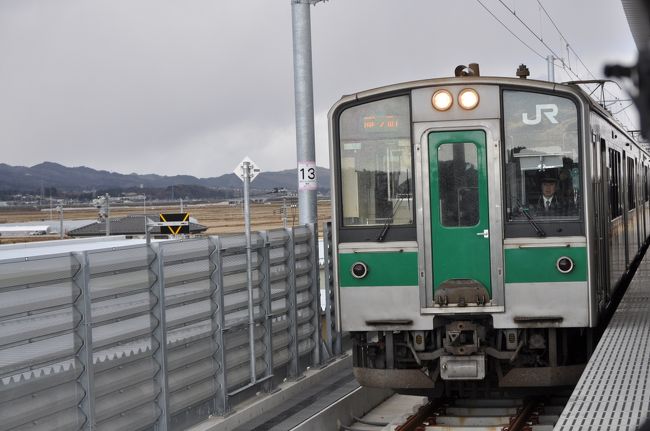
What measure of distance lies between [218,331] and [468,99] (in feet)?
10.7

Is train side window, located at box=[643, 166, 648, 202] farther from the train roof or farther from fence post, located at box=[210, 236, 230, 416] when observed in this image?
fence post, located at box=[210, 236, 230, 416]

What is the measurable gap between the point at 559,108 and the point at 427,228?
169 centimetres

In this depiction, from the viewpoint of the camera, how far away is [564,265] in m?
8.94

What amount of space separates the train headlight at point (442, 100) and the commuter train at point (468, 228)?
0.04 ft

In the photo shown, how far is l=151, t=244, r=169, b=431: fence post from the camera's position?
7.79m

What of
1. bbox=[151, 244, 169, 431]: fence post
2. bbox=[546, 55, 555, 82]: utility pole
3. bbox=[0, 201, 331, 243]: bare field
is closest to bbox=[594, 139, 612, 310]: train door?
bbox=[151, 244, 169, 431]: fence post

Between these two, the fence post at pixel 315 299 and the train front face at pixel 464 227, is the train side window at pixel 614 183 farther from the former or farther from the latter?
the fence post at pixel 315 299

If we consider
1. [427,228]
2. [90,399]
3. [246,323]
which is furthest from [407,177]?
[90,399]

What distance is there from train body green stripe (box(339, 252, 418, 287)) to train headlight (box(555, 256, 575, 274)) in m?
1.32

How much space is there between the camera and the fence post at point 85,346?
6.61 metres

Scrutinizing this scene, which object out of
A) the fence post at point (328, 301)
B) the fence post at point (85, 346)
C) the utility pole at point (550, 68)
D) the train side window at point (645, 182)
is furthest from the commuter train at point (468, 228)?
the utility pole at point (550, 68)

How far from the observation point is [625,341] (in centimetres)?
844

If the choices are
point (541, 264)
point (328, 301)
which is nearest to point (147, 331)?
point (541, 264)

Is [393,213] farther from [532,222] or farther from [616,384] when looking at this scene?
[616,384]
